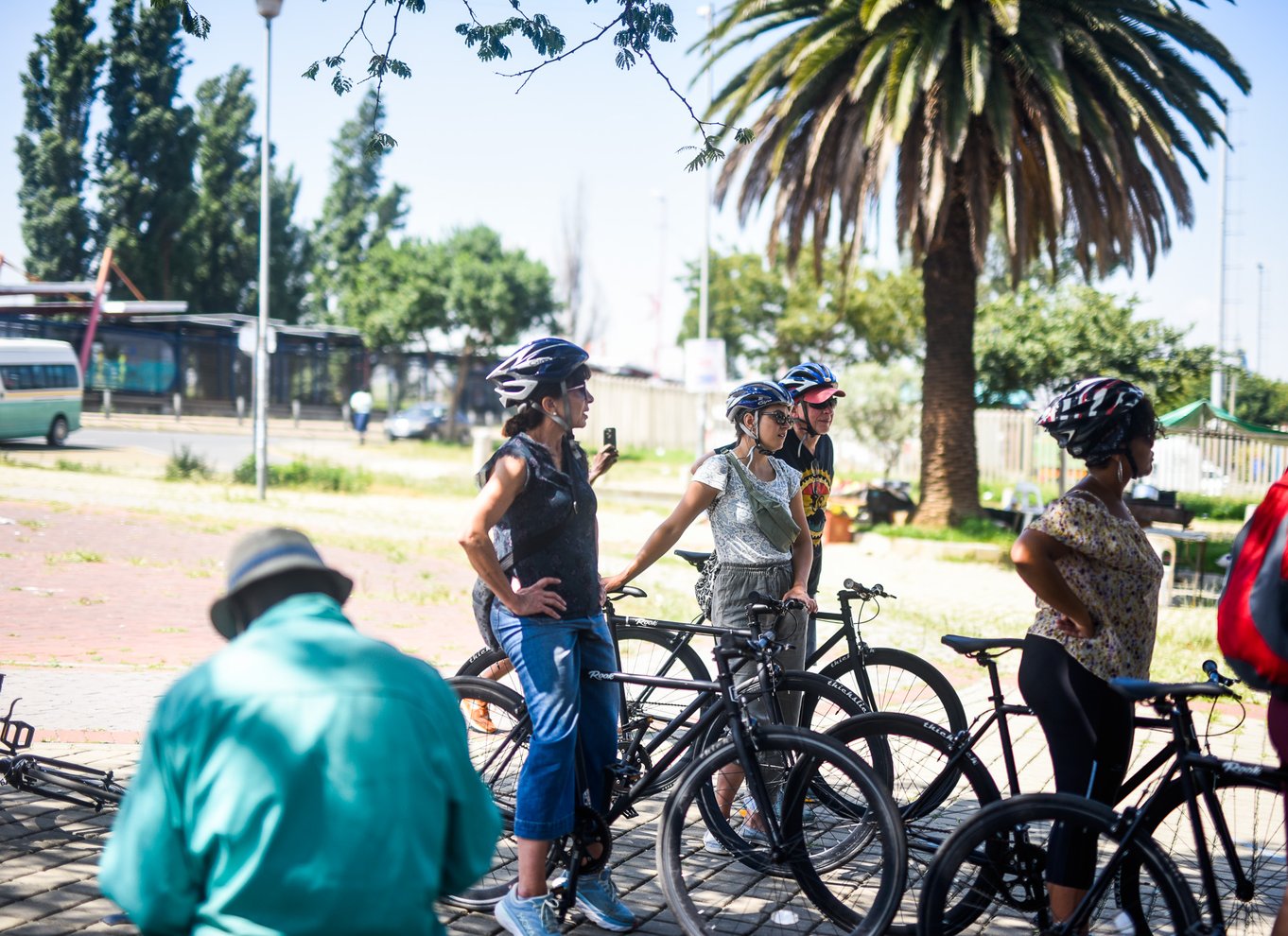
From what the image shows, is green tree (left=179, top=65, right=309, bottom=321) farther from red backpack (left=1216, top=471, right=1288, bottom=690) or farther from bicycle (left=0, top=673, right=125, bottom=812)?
red backpack (left=1216, top=471, right=1288, bottom=690)

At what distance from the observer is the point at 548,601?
3.87 m

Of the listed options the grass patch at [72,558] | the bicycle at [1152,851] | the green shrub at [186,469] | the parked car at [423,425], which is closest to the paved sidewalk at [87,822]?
the bicycle at [1152,851]

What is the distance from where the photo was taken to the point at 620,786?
4211 mm

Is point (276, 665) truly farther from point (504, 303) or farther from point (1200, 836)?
point (504, 303)

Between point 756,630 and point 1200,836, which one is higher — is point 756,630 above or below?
above

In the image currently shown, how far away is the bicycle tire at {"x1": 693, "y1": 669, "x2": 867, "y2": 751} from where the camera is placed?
4039mm

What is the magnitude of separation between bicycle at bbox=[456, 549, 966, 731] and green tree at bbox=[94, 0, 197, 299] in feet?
161

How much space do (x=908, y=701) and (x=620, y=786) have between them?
156cm

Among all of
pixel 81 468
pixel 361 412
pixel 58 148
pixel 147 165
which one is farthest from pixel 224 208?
pixel 81 468

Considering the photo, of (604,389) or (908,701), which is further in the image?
(604,389)

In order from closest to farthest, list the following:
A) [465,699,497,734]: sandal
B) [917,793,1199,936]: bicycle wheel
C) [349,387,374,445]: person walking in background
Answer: [917,793,1199,936]: bicycle wheel
[465,699,497,734]: sandal
[349,387,374,445]: person walking in background

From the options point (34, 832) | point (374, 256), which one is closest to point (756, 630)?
point (34, 832)

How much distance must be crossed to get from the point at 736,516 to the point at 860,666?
2.92 ft

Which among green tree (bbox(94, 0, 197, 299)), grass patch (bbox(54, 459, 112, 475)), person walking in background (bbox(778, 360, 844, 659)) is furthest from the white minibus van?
person walking in background (bbox(778, 360, 844, 659))
